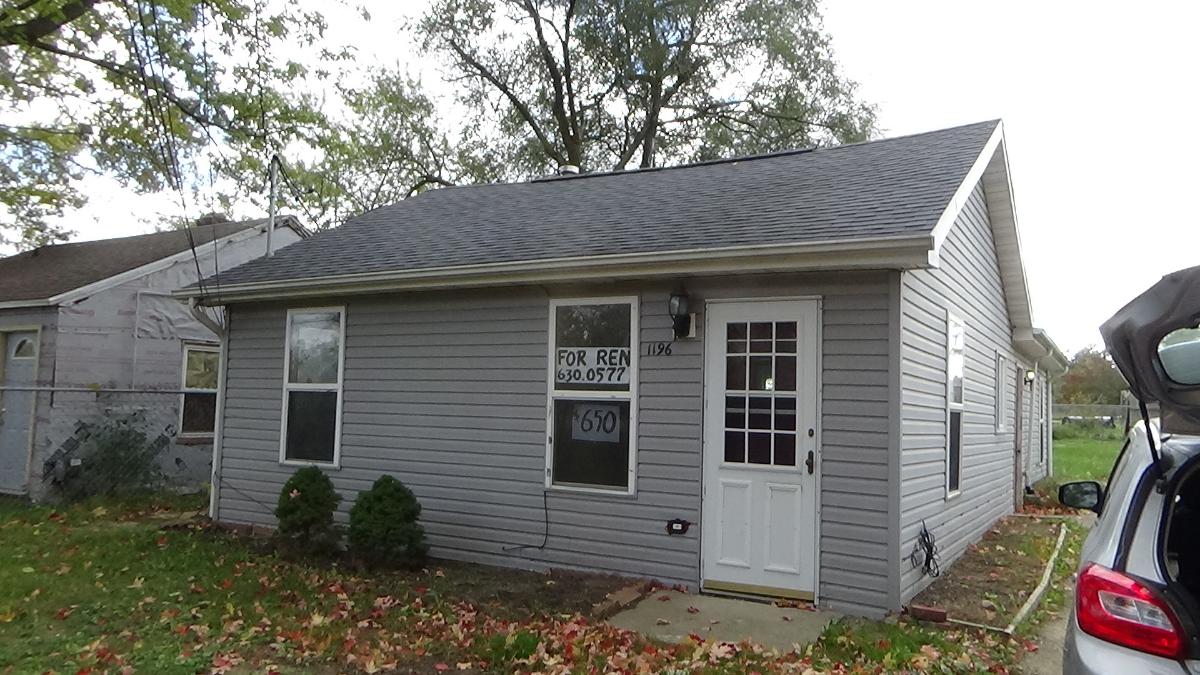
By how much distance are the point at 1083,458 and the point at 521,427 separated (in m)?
20.7

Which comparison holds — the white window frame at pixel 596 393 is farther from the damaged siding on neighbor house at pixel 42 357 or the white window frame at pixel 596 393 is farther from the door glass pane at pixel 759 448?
the damaged siding on neighbor house at pixel 42 357

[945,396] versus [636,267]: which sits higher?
[636,267]

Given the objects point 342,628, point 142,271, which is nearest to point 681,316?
point 342,628

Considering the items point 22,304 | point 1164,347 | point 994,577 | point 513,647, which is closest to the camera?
point 1164,347

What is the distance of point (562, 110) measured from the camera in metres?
22.4

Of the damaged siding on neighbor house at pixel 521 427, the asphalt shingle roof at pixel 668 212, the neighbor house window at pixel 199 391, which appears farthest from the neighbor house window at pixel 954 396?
the neighbor house window at pixel 199 391

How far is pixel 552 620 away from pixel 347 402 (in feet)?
12.7

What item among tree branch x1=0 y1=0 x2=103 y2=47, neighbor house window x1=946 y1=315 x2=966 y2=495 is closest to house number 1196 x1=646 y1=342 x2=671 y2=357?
neighbor house window x1=946 y1=315 x2=966 y2=495

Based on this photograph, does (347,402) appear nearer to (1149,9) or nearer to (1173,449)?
(1173,449)

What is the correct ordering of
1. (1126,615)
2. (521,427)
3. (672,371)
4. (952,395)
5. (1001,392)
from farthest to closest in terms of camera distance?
(1001,392), (952,395), (521,427), (672,371), (1126,615)

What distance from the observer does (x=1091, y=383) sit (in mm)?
44500

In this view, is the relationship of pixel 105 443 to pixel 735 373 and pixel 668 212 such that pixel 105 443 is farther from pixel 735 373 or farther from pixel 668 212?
pixel 735 373

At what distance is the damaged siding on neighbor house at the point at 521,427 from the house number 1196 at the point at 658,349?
0.19 feet

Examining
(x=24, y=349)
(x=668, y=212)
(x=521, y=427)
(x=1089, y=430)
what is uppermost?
(x=668, y=212)
